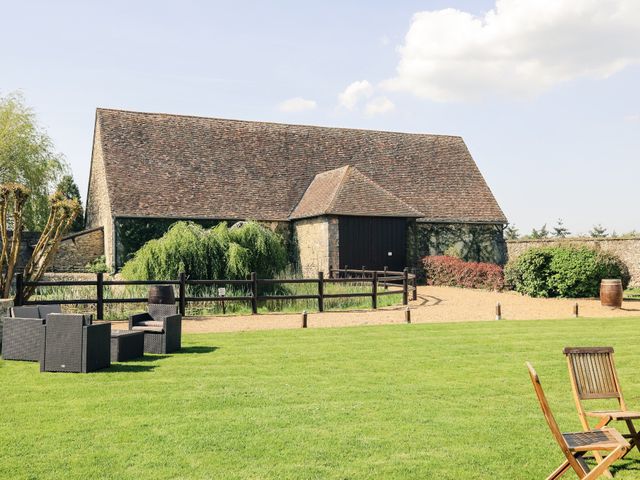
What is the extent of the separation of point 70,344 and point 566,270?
54.3 ft

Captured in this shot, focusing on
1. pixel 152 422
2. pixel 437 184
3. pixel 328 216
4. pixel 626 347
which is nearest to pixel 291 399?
pixel 152 422

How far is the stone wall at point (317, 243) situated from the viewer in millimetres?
25906

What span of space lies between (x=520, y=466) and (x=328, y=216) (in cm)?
2070

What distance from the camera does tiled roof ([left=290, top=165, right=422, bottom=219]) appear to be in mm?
26016

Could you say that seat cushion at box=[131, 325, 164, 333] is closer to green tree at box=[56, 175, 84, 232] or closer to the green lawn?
the green lawn

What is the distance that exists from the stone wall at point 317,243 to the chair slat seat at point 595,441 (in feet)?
68.9

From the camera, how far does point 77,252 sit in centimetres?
2823

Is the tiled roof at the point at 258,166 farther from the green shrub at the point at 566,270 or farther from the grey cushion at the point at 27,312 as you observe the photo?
the grey cushion at the point at 27,312

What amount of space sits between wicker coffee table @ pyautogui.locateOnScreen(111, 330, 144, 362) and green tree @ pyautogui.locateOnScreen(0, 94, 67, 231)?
26.6 meters

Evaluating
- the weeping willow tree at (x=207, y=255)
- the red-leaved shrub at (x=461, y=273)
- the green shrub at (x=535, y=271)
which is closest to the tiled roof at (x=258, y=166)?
the red-leaved shrub at (x=461, y=273)

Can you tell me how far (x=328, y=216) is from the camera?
84.7 ft

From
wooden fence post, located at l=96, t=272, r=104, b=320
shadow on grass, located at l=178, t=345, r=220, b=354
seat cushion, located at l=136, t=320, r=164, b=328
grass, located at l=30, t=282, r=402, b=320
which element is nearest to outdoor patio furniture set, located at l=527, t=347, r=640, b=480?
shadow on grass, located at l=178, t=345, r=220, b=354

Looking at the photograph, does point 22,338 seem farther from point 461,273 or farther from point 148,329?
point 461,273

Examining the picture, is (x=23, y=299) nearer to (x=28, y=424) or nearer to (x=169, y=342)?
(x=169, y=342)
